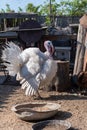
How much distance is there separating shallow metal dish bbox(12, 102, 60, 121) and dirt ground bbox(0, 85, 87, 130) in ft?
0.41

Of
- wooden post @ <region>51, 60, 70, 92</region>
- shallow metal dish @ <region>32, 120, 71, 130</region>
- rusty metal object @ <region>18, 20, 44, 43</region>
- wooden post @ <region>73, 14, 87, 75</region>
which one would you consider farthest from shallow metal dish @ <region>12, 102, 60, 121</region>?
rusty metal object @ <region>18, 20, 44, 43</region>

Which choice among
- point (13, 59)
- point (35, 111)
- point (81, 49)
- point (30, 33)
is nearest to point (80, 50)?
point (81, 49)

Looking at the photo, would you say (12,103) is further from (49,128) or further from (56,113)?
→ (49,128)

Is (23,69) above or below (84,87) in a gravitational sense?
above

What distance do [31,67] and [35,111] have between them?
1.63 metres

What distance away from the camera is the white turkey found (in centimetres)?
808

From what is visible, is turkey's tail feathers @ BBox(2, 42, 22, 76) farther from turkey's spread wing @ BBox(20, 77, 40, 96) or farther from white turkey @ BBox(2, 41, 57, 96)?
turkey's spread wing @ BBox(20, 77, 40, 96)

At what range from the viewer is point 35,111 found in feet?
22.1

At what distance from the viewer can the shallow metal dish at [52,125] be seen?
614cm

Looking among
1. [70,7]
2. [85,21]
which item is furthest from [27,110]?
[70,7]

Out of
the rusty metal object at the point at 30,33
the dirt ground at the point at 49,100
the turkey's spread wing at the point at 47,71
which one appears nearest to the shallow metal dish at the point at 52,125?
the dirt ground at the point at 49,100

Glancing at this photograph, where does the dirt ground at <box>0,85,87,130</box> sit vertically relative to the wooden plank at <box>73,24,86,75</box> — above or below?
below

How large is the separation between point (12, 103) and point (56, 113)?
1.36 meters

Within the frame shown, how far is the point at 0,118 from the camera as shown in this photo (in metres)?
6.86
